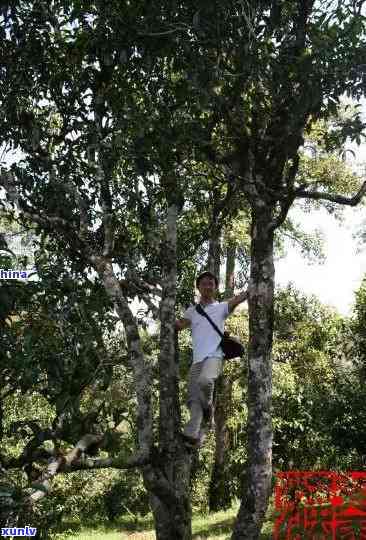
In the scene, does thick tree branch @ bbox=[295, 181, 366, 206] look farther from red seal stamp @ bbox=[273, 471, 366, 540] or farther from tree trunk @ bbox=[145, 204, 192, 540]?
red seal stamp @ bbox=[273, 471, 366, 540]

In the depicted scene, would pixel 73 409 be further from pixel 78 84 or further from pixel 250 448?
pixel 78 84

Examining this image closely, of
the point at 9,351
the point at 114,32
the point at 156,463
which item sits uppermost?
the point at 114,32

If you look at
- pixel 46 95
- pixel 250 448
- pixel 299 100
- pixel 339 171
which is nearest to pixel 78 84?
pixel 46 95

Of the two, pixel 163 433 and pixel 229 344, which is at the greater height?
pixel 229 344

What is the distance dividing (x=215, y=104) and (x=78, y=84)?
1.60 metres

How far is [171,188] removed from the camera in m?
5.98

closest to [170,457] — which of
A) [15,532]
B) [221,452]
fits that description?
[15,532]

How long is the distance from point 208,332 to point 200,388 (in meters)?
0.56

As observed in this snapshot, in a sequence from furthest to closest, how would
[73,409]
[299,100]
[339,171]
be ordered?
[339,171]
[299,100]
[73,409]

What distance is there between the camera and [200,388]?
589 cm

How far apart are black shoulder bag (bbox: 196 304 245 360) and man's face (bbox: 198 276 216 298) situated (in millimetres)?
244

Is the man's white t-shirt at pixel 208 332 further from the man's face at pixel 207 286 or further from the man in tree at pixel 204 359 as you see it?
the man's face at pixel 207 286

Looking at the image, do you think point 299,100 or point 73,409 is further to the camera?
point 299,100

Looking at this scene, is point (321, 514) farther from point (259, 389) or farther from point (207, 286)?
point (207, 286)
